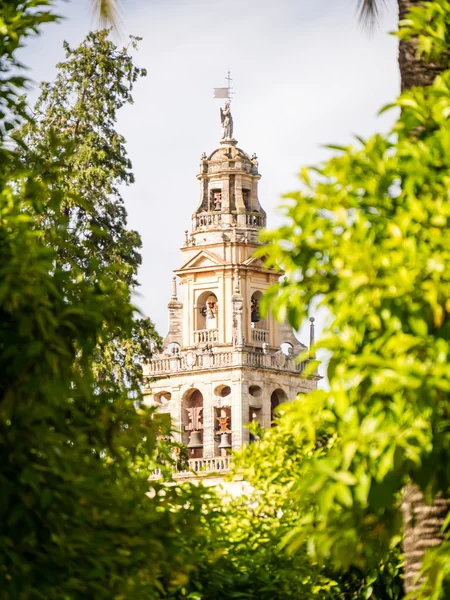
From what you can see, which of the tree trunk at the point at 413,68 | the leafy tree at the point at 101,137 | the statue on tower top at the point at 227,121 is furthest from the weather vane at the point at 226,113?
the tree trunk at the point at 413,68

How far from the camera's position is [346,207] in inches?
403

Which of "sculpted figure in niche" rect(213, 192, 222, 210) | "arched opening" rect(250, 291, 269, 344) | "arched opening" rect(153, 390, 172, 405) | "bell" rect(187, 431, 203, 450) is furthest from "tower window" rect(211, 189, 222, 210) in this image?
"bell" rect(187, 431, 203, 450)

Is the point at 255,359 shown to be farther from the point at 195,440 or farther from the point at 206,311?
the point at 195,440

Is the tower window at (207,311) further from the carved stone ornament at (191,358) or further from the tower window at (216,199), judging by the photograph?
the tower window at (216,199)

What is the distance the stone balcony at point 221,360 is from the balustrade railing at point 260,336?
2.36 feet

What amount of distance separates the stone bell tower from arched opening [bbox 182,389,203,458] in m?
0.04

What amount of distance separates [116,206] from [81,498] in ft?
95.3

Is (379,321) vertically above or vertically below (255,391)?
below

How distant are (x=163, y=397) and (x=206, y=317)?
4157mm

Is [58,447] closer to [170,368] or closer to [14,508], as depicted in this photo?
[14,508]

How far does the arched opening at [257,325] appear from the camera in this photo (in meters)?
69.1

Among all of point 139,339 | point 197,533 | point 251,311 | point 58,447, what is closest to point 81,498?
point 58,447

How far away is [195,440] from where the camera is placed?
68250 millimetres

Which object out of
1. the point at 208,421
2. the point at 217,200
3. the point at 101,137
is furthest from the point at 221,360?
the point at 101,137
